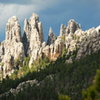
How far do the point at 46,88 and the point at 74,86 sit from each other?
14.8m

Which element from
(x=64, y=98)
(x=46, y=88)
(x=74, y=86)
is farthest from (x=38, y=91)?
(x=64, y=98)

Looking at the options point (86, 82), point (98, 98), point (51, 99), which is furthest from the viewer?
point (86, 82)

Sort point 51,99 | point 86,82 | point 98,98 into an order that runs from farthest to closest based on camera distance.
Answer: point 86,82 → point 51,99 → point 98,98

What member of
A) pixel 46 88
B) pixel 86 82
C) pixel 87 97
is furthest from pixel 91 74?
pixel 87 97

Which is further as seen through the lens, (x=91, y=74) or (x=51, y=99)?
(x=91, y=74)

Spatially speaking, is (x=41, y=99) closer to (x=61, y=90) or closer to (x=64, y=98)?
(x=61, y=90)

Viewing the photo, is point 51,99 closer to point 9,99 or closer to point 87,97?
point 9,99

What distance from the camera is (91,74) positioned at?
19850 centimetres

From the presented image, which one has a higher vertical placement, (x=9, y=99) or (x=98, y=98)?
(x=9, y=99)

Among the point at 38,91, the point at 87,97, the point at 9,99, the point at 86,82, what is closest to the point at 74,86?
the point at 86,82

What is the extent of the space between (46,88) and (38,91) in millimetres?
4267

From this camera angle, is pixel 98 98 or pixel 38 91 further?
pixel 38 91

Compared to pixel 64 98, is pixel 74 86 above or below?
above

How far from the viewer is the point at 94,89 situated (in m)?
41.2
